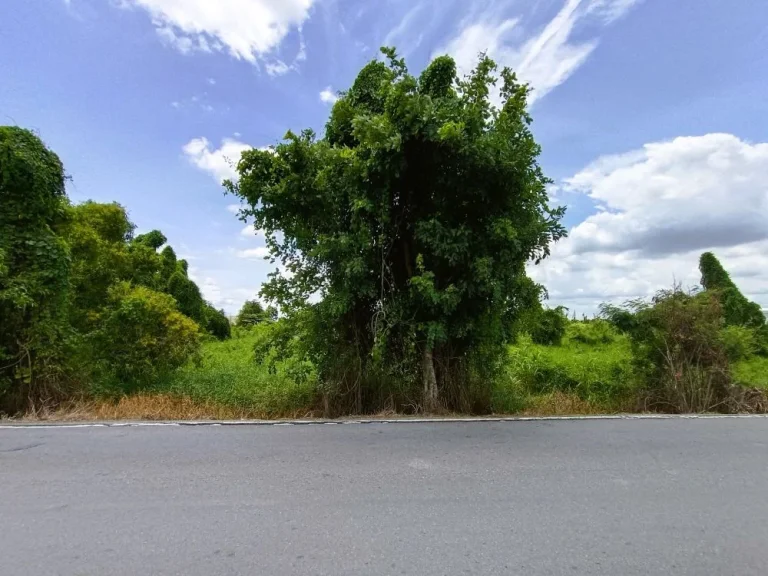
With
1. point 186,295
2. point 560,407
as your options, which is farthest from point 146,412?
point 186,295

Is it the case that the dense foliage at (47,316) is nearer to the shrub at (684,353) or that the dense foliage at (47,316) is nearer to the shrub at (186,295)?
the shrub at (684,353)

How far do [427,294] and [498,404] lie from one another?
2308 millimetres

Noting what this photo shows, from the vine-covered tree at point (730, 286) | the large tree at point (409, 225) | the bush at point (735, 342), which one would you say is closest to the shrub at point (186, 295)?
the large tree at point (409, 225)

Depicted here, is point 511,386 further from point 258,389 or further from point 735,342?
point 258,389

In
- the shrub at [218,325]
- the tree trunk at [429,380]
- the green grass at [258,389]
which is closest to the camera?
the tree trunk at [429,380]

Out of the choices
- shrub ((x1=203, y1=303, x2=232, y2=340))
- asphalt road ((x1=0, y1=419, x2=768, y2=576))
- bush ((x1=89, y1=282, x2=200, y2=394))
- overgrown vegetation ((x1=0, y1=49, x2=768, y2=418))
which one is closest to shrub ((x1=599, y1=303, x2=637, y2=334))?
overgrown vegetation ((x1=0, y1=49, x2=768, y2=418))

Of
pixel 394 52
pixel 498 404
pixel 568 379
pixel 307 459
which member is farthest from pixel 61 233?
pixel 568 379

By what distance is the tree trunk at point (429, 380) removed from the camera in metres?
7.82

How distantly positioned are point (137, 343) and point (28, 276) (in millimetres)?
3440

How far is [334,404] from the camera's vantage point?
25.5 feet

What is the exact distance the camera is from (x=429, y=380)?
8023 millimetres

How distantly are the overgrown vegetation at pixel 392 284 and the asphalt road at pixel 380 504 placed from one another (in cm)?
209

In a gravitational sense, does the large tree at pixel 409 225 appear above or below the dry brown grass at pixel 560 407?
above

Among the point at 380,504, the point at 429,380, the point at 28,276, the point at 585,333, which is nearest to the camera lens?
the point at 380,504
